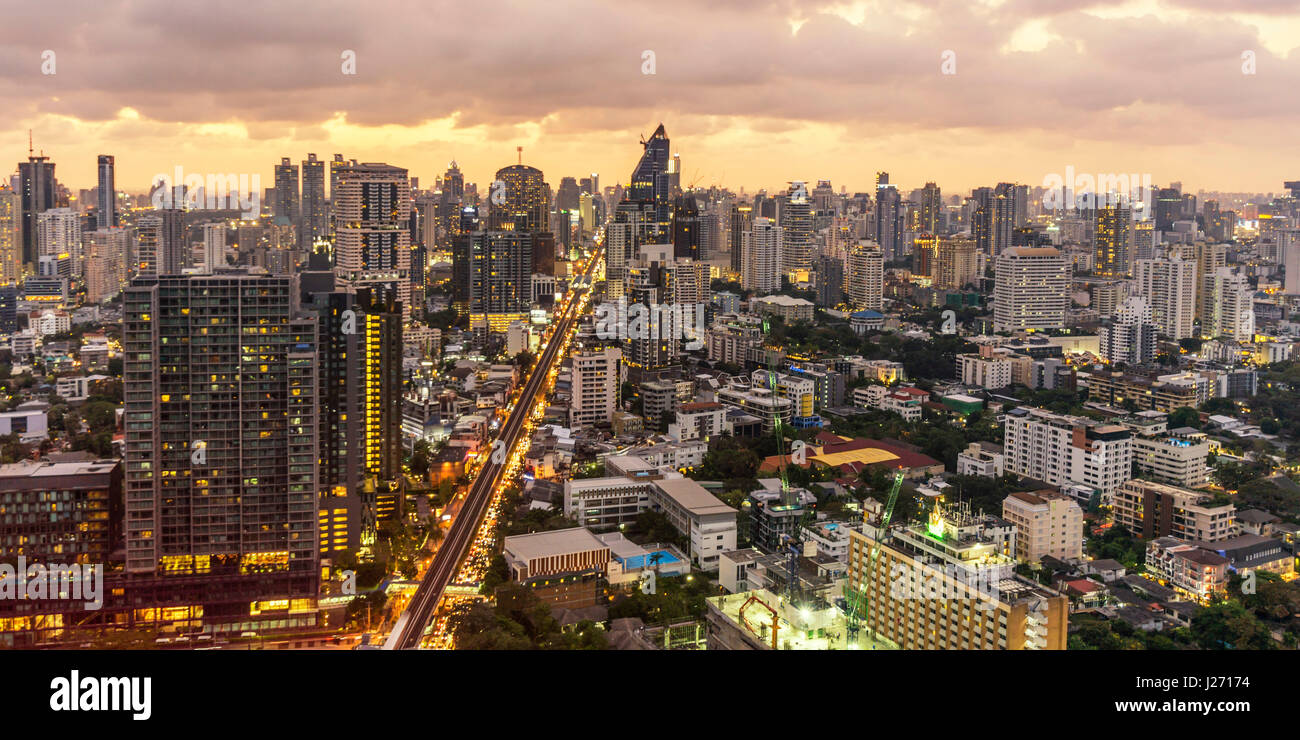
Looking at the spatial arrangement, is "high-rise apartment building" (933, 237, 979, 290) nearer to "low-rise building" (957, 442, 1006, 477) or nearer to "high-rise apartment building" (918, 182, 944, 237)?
"high-rise apartment building" (918, 182, 944, 237)

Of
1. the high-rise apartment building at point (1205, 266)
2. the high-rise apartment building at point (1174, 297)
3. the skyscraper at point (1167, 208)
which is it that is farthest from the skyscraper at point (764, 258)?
the high-rise apartment building at point (1205, 266)

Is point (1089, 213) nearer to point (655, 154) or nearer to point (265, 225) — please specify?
point (655, 154)

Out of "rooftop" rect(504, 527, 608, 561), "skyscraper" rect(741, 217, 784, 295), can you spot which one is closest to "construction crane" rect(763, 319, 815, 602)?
"rooftop" rect(504, 527, 608, 561)

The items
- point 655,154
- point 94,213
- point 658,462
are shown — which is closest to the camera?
point 658,462

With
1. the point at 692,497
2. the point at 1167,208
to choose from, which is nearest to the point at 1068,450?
the point at 692,497

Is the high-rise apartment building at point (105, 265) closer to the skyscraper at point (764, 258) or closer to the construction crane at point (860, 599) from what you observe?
the construction crane at point (860, 599)
